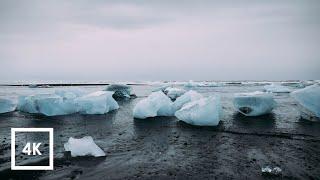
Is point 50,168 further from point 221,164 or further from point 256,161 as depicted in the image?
point 256,161

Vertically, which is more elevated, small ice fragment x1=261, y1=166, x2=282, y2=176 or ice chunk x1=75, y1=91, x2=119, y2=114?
ice chunk x1=75, y1=91, x2=119, y2=114

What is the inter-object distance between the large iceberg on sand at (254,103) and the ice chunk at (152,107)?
274 centimetres

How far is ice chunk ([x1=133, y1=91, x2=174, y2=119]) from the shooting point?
10078 millimetres

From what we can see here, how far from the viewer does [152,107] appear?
10195 mm

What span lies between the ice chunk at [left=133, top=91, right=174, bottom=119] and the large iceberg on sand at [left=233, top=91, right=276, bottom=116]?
2744 mm

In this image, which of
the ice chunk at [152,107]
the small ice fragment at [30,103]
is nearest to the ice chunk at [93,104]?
the small ice fragment at [30,103]

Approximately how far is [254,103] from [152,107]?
3.80m

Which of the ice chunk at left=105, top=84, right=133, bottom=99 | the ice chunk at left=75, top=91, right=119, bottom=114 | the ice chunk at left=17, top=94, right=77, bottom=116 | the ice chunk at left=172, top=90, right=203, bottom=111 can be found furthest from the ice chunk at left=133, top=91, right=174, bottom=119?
the ice chunk at left=105, top=84, right=133, bottom=99

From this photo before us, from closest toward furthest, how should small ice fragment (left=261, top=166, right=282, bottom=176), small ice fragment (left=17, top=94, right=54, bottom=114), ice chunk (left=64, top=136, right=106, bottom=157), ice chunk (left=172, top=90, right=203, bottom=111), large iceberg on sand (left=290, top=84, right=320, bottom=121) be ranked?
small ice fragment (left=261, top=166, right=282, bottom=176)
ice chunk (left=64, top=136, right=106, bottom=157)
large iceberg on sand (left=290, top=84, right=320, bottom=121)
ice chunk (left=172, top=90, right=203, bottom=111)
small ice fragment (left=17, top=94, right=54, bottom=114)

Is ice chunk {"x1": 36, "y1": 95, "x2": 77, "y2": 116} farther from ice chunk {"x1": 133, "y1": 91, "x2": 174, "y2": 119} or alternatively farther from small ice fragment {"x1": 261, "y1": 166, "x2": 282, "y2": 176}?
small ice fragment {"x1": 261, "y1": 166, "x2": 282, "y2": 176}

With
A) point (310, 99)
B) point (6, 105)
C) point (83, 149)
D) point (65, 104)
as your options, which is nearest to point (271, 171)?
point (83, 149)

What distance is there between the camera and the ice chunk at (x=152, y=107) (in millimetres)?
10078

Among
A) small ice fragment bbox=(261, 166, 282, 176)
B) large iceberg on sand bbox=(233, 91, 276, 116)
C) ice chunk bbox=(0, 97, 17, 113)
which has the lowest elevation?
small ice fragment bbox=(261, 166, 282, 176)

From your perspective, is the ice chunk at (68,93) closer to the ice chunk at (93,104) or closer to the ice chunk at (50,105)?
the ice chunk at (50,105)
